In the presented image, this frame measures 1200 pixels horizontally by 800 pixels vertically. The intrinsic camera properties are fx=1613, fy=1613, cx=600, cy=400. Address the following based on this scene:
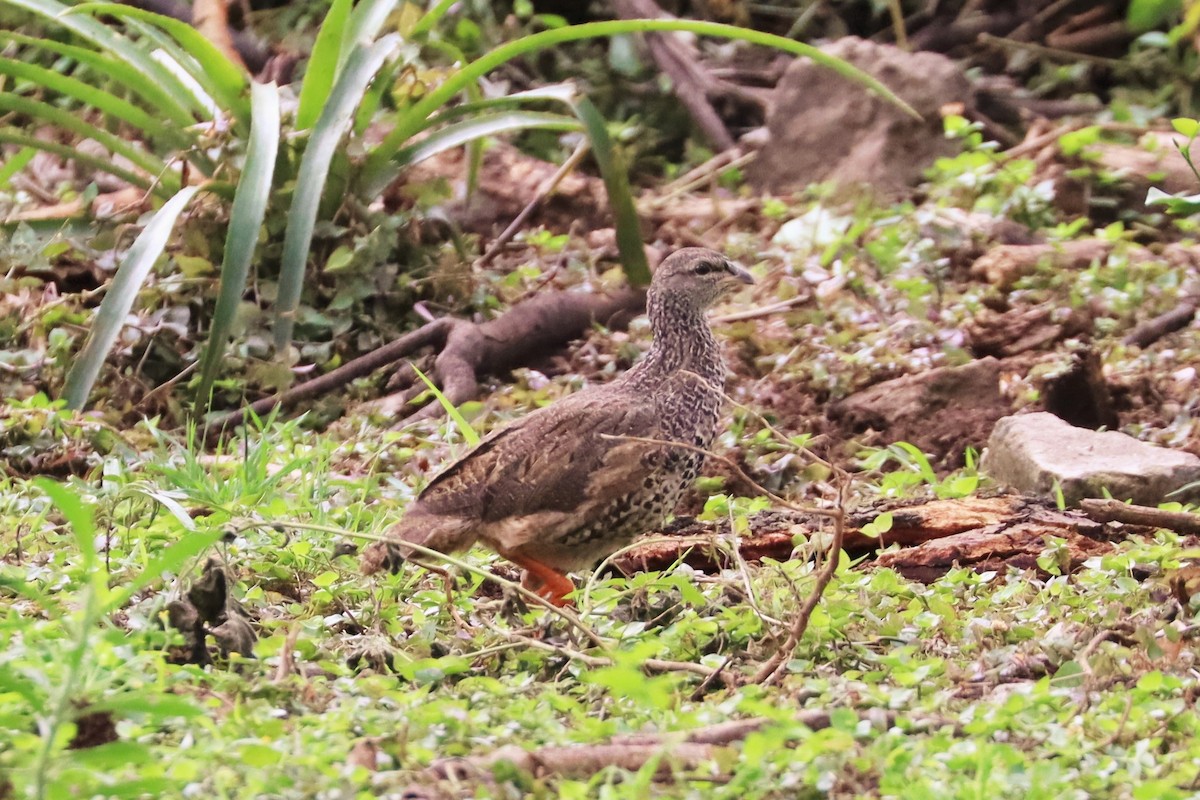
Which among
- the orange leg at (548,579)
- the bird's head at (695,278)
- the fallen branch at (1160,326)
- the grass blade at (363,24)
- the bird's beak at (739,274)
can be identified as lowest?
the fallen branch at (1160,326)

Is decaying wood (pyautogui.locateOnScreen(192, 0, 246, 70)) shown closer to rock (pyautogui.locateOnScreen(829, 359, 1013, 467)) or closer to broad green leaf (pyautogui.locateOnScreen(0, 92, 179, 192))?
broad green leaf (pyautogui.locateOnScreen(0, 92, 179, 192))

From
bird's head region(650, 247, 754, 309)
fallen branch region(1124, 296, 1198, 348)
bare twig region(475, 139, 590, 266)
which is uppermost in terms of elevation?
bird's head region(650, 247, 754, 309)

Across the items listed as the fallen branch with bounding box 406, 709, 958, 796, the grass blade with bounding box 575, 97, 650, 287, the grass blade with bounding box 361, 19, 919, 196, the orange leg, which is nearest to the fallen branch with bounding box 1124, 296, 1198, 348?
the grass blade with bounding box 361, 19, 919, 196

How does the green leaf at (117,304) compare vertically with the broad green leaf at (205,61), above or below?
below

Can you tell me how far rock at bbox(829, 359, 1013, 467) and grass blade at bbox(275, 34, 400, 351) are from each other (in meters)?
2.16

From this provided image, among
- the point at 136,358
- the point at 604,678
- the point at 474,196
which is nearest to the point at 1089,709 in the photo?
the point at 604,678

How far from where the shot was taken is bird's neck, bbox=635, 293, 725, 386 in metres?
4.88

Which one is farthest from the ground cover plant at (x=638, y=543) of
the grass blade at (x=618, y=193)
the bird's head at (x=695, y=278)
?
the bird's head at (x=695, y=278)

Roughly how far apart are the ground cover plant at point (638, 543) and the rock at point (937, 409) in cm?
2

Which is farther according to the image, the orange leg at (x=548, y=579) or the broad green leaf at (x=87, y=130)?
the broad green leaf at (x=87, y=130)

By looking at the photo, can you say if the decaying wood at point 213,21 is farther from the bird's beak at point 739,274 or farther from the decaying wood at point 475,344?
the bird's beak at point 739,274

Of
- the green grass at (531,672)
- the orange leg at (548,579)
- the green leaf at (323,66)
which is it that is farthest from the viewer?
the green leaf at (323,66)

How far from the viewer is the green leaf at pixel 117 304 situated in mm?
5797

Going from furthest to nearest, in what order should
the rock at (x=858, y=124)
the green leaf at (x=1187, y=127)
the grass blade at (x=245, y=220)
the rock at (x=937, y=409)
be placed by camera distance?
1. the rock at (x=858, y=124)
2. the rock at (x=937, y=409)
3. the grass blade at (x=245, y=220)
4. the green leaf at (x=1187, y=127)
